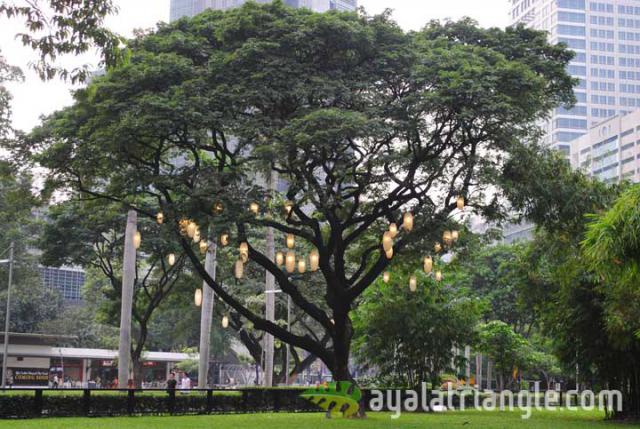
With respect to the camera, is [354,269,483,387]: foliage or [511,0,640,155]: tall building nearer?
[354,269,483,387]: foliage

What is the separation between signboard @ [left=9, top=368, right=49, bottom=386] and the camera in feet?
162

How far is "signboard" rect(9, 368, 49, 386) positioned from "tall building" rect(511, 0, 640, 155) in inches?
3724

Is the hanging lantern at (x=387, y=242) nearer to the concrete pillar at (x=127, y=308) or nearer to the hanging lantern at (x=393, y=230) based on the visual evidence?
the hanging lantern at (x=393, y=230)

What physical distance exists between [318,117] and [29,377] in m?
37.5

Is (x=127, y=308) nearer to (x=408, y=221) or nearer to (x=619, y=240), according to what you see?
(x=408, y=221)

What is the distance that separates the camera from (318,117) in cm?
1836

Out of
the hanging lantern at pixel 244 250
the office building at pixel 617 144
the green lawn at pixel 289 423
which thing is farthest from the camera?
the office building at pixel 617 144

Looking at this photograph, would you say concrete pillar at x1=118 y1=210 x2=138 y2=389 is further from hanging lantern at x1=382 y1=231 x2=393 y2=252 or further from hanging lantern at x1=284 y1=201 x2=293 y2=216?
hanging lantern at x1=382 y1=231 x2=393 y2=252

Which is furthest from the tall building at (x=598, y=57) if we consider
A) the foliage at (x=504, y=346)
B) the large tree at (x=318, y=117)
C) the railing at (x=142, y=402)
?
the large tree at (x=318, y=117)

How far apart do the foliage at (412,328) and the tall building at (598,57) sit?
339 feet

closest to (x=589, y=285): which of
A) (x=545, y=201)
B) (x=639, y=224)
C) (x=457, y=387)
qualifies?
(x=545, y=201)

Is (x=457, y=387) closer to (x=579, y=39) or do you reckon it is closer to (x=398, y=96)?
(x=398, y=96)

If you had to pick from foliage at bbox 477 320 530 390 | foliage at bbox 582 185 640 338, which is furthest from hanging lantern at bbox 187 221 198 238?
foliage at bbox 477 320 530 390

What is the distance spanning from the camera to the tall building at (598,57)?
128125mm
